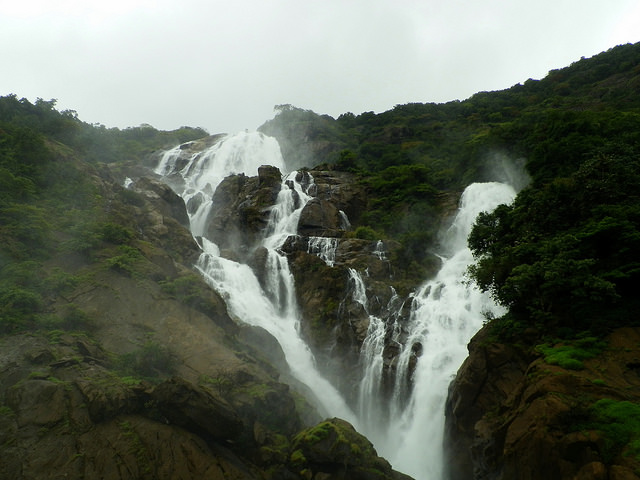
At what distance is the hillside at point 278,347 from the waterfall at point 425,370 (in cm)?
55

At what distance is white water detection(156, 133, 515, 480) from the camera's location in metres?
20.6

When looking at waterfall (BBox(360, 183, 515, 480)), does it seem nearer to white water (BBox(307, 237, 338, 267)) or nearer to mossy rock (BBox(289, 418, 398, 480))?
mossy rock (BBox(289, 418, 398, 480))

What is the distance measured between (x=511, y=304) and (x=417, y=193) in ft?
93.5

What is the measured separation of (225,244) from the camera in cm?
3975

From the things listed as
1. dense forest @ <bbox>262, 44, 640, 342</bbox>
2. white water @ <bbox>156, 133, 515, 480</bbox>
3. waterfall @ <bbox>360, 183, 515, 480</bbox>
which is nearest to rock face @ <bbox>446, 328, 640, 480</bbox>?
dense forest @ <bbox>262, 44, 640, 342</bbox>

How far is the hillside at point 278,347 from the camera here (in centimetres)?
1128

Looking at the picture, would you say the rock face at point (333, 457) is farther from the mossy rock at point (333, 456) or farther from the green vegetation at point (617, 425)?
the green vegetation at point (617, 425)

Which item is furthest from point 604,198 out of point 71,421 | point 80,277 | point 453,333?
point 80,277

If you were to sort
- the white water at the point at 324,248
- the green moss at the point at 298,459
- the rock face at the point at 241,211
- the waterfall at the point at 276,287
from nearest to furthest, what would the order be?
the green moss at the point at 298,459
the waterfall at the point at 276,287
the white water at the point at 324,248
the rock face at the point at 241,211

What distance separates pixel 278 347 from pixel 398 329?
717 cm

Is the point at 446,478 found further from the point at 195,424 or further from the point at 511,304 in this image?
the point at 195,424

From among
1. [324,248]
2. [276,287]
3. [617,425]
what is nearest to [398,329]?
[276,287]

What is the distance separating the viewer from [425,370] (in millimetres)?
22156

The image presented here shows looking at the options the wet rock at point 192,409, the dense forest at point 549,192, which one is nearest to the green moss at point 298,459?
the wet rock at point 192,409
